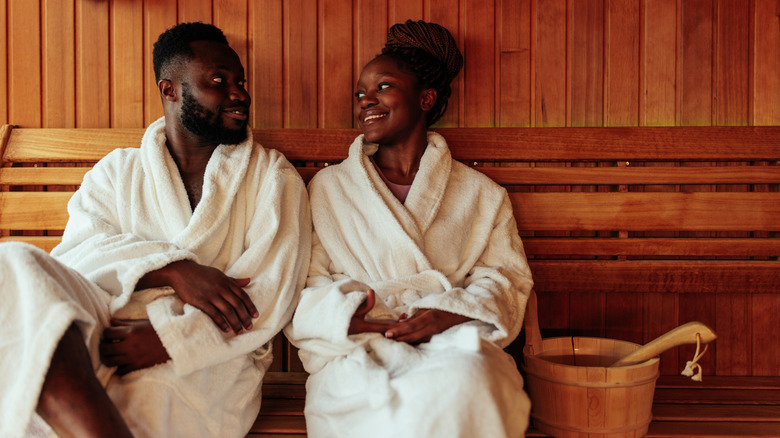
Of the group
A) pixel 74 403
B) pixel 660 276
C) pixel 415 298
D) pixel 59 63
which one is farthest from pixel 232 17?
pixel 660 276

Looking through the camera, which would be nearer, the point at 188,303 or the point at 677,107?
the point at 188,303

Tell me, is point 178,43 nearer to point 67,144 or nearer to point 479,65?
point 67,144

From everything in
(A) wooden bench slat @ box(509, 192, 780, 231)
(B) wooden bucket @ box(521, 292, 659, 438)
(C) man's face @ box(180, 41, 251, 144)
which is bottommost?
(B) wooden bucket @ box(521, 292, 659, 438)

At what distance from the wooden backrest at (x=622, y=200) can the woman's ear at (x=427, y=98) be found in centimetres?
13

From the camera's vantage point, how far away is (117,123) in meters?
2.25

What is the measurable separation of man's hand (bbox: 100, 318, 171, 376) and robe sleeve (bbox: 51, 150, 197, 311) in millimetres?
104

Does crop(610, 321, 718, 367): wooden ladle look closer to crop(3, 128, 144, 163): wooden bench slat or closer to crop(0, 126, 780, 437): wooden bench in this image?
crop(0, 126, 780, 437): wooden bench

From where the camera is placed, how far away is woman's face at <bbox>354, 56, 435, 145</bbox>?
200cm

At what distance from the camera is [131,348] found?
1.47m

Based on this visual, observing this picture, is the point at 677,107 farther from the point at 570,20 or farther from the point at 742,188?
the point at 570,20

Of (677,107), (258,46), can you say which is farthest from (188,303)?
(677,107)

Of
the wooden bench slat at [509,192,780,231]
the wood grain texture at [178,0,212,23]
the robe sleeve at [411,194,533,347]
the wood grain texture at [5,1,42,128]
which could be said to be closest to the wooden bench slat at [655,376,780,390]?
the wooden bench slat at [509,192,780,231]

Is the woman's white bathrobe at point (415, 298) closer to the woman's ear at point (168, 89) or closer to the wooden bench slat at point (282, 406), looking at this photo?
the wooden bench slat at point (282, 406)

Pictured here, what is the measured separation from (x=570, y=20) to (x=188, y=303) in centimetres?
166
